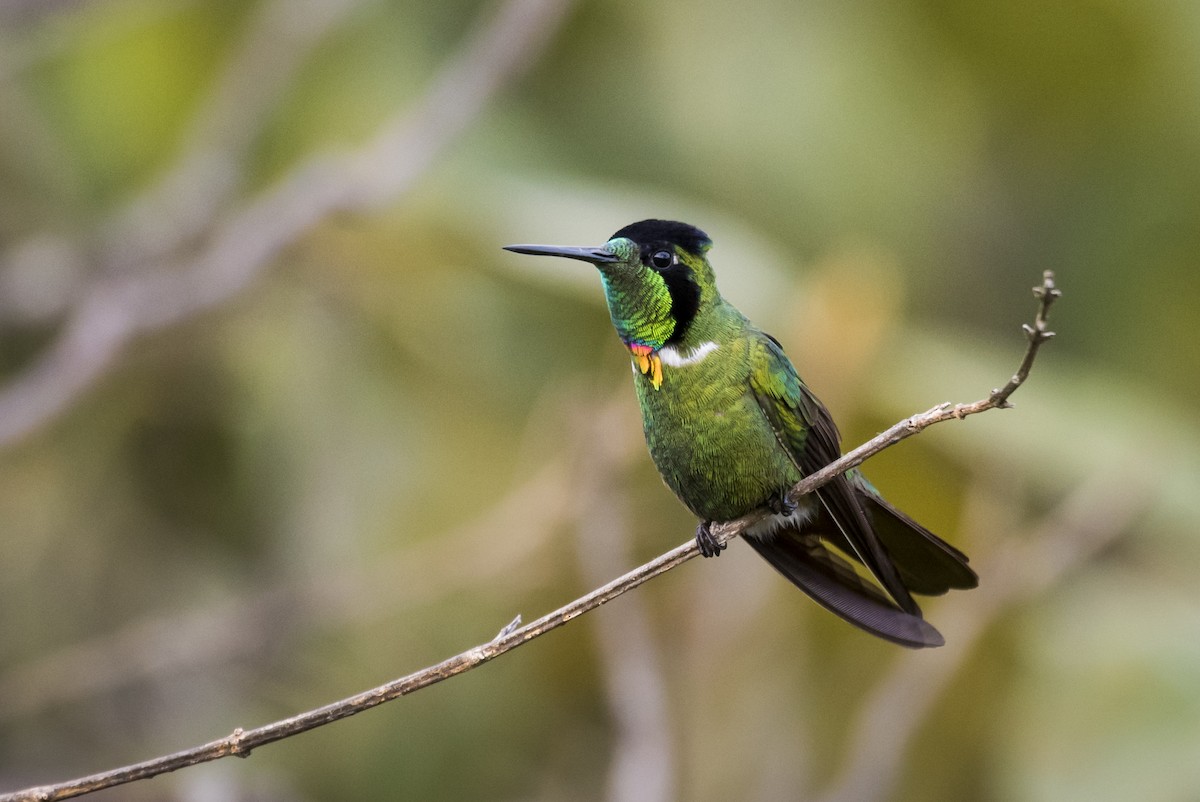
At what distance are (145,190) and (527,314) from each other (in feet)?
5.26

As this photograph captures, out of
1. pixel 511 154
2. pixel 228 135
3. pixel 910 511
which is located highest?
pixel 511 154

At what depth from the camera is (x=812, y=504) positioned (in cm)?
198

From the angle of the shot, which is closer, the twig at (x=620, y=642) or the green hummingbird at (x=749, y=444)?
the green hummingbird at (x=749, y=444)

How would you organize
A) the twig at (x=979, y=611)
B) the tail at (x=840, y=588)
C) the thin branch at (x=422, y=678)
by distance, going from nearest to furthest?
the thin branch at (x=422, y=678) → the tail at (x=840, y=588) → the twig at (x=979, y=611)

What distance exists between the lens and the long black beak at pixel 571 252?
1513 mm

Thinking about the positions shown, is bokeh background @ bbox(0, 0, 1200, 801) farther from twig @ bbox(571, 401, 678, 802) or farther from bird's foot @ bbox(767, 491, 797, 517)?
bird's foot @ bbox(767, 491, 797, 517)

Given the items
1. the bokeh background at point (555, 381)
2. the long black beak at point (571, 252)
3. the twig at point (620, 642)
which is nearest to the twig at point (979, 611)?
the bokeh background at point (555, 381)

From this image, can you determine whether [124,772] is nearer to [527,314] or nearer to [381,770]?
[381,770]

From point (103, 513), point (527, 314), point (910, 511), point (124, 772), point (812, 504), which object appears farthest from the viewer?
point (527, 314)

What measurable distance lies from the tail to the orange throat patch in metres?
0.29

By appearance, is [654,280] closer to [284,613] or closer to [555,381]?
[284,613]

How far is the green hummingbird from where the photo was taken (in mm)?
1791

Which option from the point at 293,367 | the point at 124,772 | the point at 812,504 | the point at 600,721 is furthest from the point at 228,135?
the point at 124,772

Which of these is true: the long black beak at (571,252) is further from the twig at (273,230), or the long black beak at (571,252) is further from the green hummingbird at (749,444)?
the twig at (273,230)
